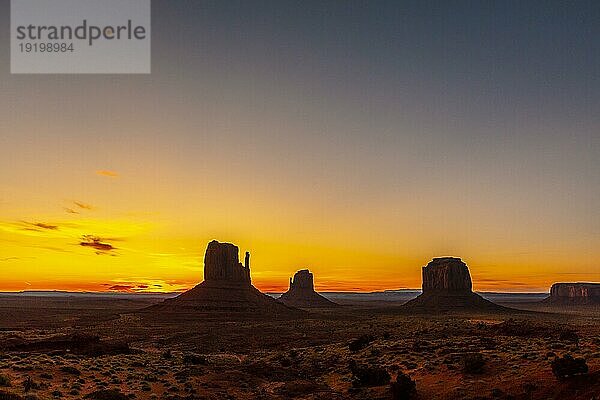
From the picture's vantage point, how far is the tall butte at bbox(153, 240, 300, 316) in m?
115

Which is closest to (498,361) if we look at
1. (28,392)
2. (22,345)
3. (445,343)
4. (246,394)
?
(445,343)

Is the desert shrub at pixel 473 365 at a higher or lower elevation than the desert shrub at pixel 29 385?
lower

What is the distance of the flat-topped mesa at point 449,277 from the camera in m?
156

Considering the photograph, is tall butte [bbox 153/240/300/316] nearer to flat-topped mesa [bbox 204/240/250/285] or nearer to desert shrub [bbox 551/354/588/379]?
flat-topped mesa [bbox 204/240/250/285]

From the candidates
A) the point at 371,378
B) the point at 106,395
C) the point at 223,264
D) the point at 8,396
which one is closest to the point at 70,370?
the point at 106,395

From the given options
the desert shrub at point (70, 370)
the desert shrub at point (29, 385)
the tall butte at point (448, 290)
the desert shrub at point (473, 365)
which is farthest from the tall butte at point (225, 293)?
the desert shrub at point (29, 385)

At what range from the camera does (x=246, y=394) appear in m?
28.0

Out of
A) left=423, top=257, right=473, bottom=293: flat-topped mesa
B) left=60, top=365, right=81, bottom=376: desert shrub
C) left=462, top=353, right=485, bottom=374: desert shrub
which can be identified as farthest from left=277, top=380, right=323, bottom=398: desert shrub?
left=423, top=257, right=473, bottom=293: flat-topped mesa

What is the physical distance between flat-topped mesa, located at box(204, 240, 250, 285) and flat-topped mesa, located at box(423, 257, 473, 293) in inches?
2557

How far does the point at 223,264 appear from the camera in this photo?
13862 cm

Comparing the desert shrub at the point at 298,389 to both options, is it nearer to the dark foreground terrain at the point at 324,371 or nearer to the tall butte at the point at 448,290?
the dark foreground terrain at the point at 324,371

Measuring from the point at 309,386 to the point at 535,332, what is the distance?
25.9 metres

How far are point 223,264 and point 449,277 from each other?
75.2 metres

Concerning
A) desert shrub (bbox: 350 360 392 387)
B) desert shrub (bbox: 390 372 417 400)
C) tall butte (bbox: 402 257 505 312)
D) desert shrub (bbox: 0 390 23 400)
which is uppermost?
desert shrub (bbox: 0 390 23 400)
